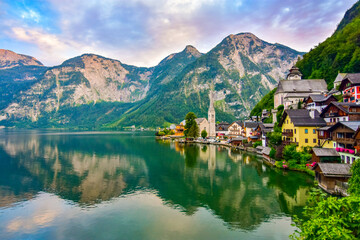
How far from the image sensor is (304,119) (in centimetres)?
5162

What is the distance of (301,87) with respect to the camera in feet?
297

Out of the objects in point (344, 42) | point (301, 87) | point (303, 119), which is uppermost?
point (344, 42)

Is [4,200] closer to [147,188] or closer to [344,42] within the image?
[147,188]

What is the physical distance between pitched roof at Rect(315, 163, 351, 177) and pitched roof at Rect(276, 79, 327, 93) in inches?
2538

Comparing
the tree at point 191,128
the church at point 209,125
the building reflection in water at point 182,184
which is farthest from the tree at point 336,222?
the church at point 209,125

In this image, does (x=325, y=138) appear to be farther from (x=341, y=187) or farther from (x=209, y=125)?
(x=209, y=125)

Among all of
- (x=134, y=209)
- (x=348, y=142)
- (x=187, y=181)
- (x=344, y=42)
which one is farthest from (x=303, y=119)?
(x=344, y=42)

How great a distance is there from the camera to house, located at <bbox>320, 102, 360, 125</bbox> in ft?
137

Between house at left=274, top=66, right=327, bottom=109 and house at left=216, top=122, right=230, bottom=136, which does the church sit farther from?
house at left=274, top=66, right=327, bottom=109

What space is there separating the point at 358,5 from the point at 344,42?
225 ft

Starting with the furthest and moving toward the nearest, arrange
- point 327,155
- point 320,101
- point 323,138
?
1. point 320,101
2. point 323,138
3. point 327,155

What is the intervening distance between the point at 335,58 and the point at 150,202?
98.5 m

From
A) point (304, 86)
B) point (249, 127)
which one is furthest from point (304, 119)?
point (249, 127)

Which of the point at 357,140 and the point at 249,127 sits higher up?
the point at 249,127
